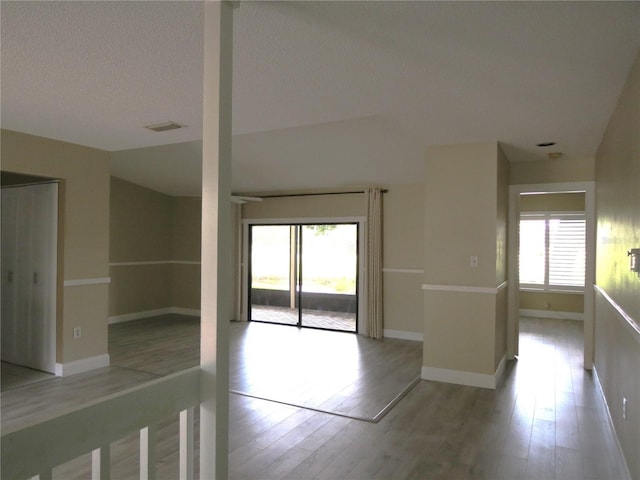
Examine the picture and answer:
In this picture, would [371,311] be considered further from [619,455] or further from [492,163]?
[619,455]

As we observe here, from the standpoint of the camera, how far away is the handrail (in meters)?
1.19

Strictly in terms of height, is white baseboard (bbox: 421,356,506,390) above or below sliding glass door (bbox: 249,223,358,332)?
below

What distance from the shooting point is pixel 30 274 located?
470 cm

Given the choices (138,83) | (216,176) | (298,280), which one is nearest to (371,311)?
(298,280)

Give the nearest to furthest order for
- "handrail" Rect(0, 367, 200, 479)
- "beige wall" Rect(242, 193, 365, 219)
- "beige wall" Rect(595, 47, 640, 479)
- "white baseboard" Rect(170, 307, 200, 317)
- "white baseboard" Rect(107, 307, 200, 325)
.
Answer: "handrail" Rect(0, 367, 200, 479) < "beige wall" Rect(595, 47, 640, 479) < "beige wall" Rect(242, 193, 365, 219) < "white baseboard" Rect(107, 307, 200, 325) < "white baseboard" Rect(170, 307, 200, 317)

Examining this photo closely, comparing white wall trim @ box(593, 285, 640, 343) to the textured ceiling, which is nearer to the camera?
the textured ceiling

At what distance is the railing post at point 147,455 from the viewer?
5.08 ft

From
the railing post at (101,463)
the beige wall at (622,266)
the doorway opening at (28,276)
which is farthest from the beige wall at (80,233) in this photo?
the beige wall at (622,266)

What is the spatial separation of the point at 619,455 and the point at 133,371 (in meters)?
4.38

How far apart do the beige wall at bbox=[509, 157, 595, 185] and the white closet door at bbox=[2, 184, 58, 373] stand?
17.3 feet

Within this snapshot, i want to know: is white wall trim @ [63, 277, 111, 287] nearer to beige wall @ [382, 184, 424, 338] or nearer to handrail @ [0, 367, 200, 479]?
handrail @ [0, 367, 200, 479]

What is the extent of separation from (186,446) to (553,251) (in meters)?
8.26

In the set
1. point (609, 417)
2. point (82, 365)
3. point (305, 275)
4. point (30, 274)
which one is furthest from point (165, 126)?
point (609, 417)

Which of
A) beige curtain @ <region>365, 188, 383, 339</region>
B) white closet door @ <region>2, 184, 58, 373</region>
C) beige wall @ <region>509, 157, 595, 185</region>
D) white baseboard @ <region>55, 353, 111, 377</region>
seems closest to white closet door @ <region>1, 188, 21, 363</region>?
white closet door @ <region>2, 184, 58, 373</region>
